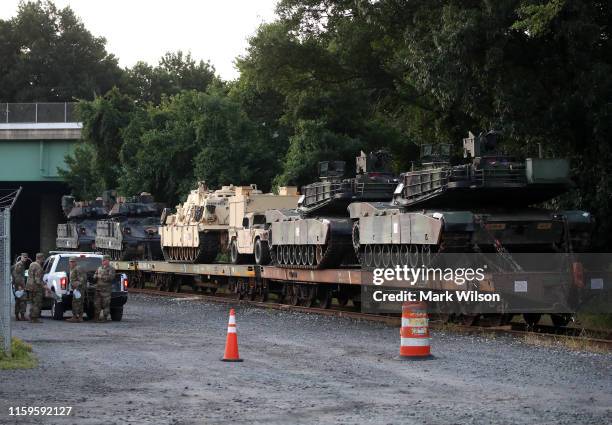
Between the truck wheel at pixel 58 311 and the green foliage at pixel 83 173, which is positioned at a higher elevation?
the green foliage at pixel 83 173

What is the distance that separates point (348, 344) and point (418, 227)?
3.99m

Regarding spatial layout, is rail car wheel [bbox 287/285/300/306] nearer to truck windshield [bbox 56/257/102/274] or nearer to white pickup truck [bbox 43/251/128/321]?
white pickup truck [bbox 43/251/128/321]

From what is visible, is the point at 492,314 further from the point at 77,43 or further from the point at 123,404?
the point at 77,43

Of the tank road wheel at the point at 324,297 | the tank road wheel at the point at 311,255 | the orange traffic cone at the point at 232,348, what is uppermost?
the tank road wheel at the point at 311,255

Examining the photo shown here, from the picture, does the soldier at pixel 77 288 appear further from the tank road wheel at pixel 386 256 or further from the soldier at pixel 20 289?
the tank road wheel at pixel 386 256

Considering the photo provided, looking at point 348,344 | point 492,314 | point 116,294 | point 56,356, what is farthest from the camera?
point 116,294

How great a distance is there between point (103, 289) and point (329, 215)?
20.3 ft

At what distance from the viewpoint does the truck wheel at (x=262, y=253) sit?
34216 mm

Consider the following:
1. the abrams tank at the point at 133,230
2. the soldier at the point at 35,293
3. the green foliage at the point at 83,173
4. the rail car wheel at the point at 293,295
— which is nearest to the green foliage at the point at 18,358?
the soldier at the point at 35,293

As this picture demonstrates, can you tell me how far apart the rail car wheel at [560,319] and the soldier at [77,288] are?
952 cm

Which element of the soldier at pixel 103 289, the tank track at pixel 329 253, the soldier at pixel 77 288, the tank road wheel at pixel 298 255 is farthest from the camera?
the tank road wheel at pixel 298 255

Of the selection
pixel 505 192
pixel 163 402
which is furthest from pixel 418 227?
pixel 163 402

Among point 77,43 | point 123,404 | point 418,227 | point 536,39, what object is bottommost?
point 123,404

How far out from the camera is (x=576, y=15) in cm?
2747
